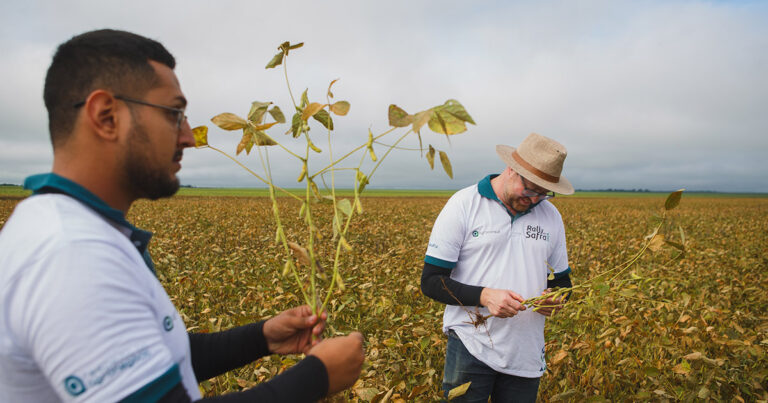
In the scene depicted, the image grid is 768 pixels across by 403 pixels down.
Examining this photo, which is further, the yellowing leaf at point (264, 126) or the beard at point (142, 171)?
the yellowing leaf at point (264, 126)

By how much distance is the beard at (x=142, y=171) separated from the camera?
3.24ft

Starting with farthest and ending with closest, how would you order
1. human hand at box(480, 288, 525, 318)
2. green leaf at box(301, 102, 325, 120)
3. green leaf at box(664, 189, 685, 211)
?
human hand at box(480, 288, 525, 318)
green leaf at box(664, 189, 685, 211)
green leaf at box(301, 102, 325, 120)

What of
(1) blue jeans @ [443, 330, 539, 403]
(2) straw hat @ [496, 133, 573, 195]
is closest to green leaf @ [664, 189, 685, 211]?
(2) straw hat @ [496, 133, 573, 195]

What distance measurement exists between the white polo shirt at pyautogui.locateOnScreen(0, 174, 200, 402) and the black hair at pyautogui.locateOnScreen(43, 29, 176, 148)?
269 mm

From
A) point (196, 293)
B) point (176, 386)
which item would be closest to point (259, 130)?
point (176, 386)

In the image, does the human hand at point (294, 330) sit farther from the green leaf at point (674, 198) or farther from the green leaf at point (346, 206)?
the green leaf at point (674, 198)

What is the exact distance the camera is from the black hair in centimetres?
98

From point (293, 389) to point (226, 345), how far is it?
611 millimetres

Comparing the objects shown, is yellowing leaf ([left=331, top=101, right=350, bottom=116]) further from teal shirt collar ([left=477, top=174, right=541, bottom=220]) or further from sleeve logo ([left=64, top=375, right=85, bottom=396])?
teal shirt collar ([left=477, top=174, right=541, bottom=220])

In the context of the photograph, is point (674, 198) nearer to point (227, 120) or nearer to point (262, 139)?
point (262, 139)

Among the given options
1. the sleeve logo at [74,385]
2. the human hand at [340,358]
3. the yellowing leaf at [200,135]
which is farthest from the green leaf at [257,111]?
the sleeve logo at [74,385]

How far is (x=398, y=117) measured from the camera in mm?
1063

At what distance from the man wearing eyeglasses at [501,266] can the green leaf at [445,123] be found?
51.2 inches

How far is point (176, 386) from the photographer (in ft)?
2.72
